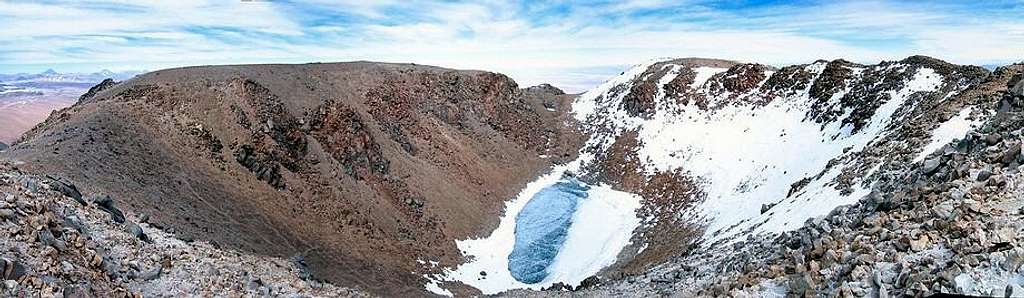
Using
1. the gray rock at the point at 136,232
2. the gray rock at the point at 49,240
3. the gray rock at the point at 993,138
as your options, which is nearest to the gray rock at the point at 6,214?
the gray rock at the point at 49,240

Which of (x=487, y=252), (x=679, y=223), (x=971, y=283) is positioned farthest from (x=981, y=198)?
(x=487, y=252)

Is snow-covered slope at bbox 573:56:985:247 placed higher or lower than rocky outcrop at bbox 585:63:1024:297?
lower

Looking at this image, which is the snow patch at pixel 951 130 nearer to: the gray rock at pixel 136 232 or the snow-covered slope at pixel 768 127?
the snow-covered slope at pixel 768 127

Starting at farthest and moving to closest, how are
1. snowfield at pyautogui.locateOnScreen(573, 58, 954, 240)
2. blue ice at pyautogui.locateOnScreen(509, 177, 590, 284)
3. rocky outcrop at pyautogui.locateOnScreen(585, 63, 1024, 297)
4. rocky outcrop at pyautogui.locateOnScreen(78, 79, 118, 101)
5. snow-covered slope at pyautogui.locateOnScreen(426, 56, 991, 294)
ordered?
rocky outcrop at pyautogui.locateOnScreen(78, 79, 118, 101), blue ice at pyautogui.locateOnScreen(509, 177, 590, 284), snow-covered slope at pyautogui.locateOnScreen(426, 56, 991, 294), snowfield at pyautogui.locateOnScreen(573, 58, 954, 240), rocky outcrop at pyautogui.locateOnScreen(585, 63, 1024, 297)

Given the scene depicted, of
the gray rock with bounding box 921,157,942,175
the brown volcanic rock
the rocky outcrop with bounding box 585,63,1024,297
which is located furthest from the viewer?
the brown volcanic rock

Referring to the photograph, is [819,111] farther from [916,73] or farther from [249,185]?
[249,185]

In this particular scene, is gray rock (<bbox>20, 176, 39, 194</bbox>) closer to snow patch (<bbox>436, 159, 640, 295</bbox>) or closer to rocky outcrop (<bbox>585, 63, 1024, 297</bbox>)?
rocky outcrop (<bbox>585, 63, 1024, 297</bbox>)

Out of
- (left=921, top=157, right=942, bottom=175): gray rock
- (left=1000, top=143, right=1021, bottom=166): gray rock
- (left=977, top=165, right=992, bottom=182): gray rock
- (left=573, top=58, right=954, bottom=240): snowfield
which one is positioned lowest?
(left=573, top=58, right=954, bottom=240): snowfield

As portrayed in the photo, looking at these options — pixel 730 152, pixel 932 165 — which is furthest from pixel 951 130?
pixel 730 152

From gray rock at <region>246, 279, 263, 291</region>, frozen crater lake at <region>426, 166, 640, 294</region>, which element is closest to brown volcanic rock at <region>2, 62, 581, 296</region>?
frozen crater lake at <region>426, 166, 640, 294</region>
